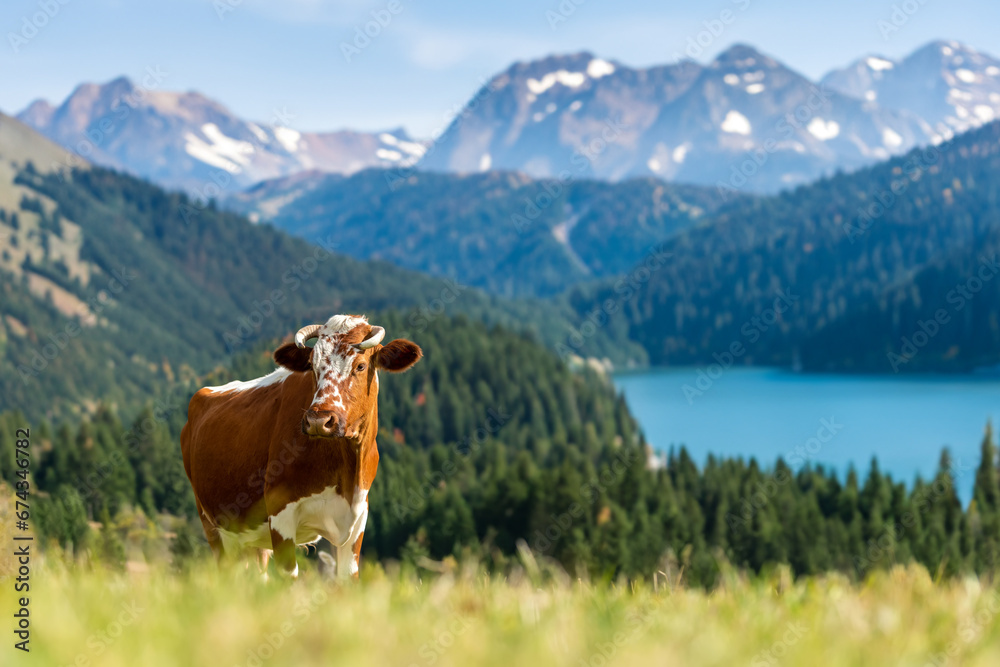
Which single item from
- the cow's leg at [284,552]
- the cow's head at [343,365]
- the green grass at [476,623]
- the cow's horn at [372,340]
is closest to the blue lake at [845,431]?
the cow's head at [343,365]

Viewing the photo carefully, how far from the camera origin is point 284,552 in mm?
6582

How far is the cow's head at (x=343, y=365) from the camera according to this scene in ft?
20.5

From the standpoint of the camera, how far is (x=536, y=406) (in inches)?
6112

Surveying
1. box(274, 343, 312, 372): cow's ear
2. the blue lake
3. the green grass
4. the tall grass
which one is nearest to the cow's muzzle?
box(274, 343, 312, 372): cow's ear

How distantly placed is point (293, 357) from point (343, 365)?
61cm

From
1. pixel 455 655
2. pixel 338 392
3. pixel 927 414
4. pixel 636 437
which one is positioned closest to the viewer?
pixel 455 655

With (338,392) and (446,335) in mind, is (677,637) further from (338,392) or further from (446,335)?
(446,335)

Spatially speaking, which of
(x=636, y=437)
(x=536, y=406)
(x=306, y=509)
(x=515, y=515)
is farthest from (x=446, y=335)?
(x=306, y=509)

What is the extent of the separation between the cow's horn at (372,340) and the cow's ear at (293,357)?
0.52m

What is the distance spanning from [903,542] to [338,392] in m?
74.5

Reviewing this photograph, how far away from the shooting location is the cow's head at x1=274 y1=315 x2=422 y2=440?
6.24 m

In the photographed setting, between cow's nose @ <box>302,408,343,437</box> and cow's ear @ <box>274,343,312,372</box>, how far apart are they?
763 mm

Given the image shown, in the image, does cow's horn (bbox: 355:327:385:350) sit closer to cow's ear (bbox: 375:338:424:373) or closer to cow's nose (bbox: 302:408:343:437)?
cow's ear (bbox: 375:338:424:373)

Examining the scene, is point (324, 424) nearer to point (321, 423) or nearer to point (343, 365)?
point (321, 423)
